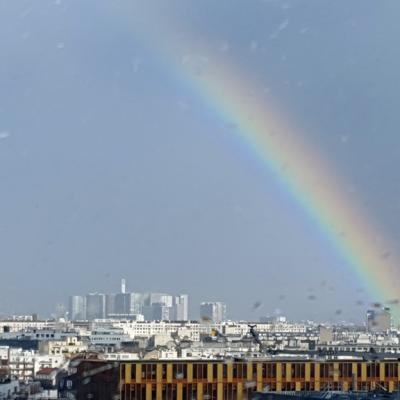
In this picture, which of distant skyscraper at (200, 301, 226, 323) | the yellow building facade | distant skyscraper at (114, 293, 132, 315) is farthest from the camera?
distant skyscraper at (114, 293, 132, 315)

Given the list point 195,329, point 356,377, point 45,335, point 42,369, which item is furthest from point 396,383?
point 195,329

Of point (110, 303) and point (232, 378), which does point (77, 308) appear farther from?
point (232, 378)

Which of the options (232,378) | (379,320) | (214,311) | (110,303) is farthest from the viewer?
(110,303)

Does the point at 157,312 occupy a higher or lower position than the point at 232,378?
higher

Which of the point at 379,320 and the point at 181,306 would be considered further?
the point at 181,306

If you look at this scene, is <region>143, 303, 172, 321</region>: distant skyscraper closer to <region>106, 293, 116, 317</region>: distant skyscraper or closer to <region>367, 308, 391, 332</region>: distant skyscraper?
<region>106, 293, 116, 317</region>: distant skyscraper

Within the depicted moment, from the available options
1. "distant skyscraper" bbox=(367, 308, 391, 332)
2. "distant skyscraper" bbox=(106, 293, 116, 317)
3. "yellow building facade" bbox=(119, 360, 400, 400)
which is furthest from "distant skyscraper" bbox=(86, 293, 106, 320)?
"yellow building facade" bbox=(119, 360, 400, 400)

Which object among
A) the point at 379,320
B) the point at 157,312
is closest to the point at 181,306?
the point at 157,312

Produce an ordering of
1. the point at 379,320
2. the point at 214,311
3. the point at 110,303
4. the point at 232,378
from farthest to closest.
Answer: the point at 110,303 → the point at 214,311 → the point at 379,320 → the point at 232,378
